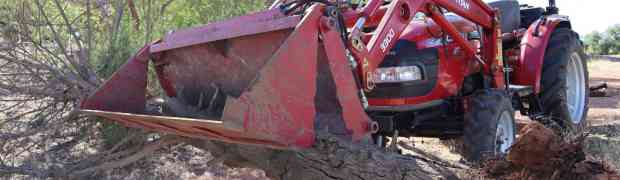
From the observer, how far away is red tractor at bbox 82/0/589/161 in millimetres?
3055

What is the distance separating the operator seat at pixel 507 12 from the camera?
6180 millimetres

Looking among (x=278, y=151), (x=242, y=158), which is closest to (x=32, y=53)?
(x=242, y=158)

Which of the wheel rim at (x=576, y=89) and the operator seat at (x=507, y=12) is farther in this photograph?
the wheel rim at (x=576, y=89)

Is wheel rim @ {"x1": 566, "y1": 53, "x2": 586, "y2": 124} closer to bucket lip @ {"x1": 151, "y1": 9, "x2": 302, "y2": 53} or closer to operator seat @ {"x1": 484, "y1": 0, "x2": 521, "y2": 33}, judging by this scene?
operator seat @ {"x1": 484, "y1": 0, "x2": 521, "y2": 33}

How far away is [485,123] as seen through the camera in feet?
14.3

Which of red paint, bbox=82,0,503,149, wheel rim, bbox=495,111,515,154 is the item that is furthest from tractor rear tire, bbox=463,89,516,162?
red paint, bbox=82,0,503,149

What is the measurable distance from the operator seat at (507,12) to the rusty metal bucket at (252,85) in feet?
10.7

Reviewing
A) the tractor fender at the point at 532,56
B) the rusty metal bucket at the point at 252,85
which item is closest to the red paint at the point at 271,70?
the rusty metal bucket at the point at 252,85

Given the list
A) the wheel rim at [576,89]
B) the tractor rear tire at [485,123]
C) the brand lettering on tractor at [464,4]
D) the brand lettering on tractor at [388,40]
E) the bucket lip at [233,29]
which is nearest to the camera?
the bucket lip at [233,29]

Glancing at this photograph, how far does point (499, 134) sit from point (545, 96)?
1.34 m

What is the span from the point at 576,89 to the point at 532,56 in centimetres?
167

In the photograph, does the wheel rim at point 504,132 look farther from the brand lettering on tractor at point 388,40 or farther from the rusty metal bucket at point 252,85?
the rusty metal bucket at point 252,85

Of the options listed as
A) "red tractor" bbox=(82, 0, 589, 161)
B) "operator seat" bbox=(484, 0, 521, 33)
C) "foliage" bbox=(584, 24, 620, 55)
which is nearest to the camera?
"red tractor" bbox=(82, 0, 589, 161)

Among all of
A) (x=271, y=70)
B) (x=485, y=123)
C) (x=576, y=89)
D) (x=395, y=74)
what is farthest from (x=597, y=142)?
(x=271, y=70)
